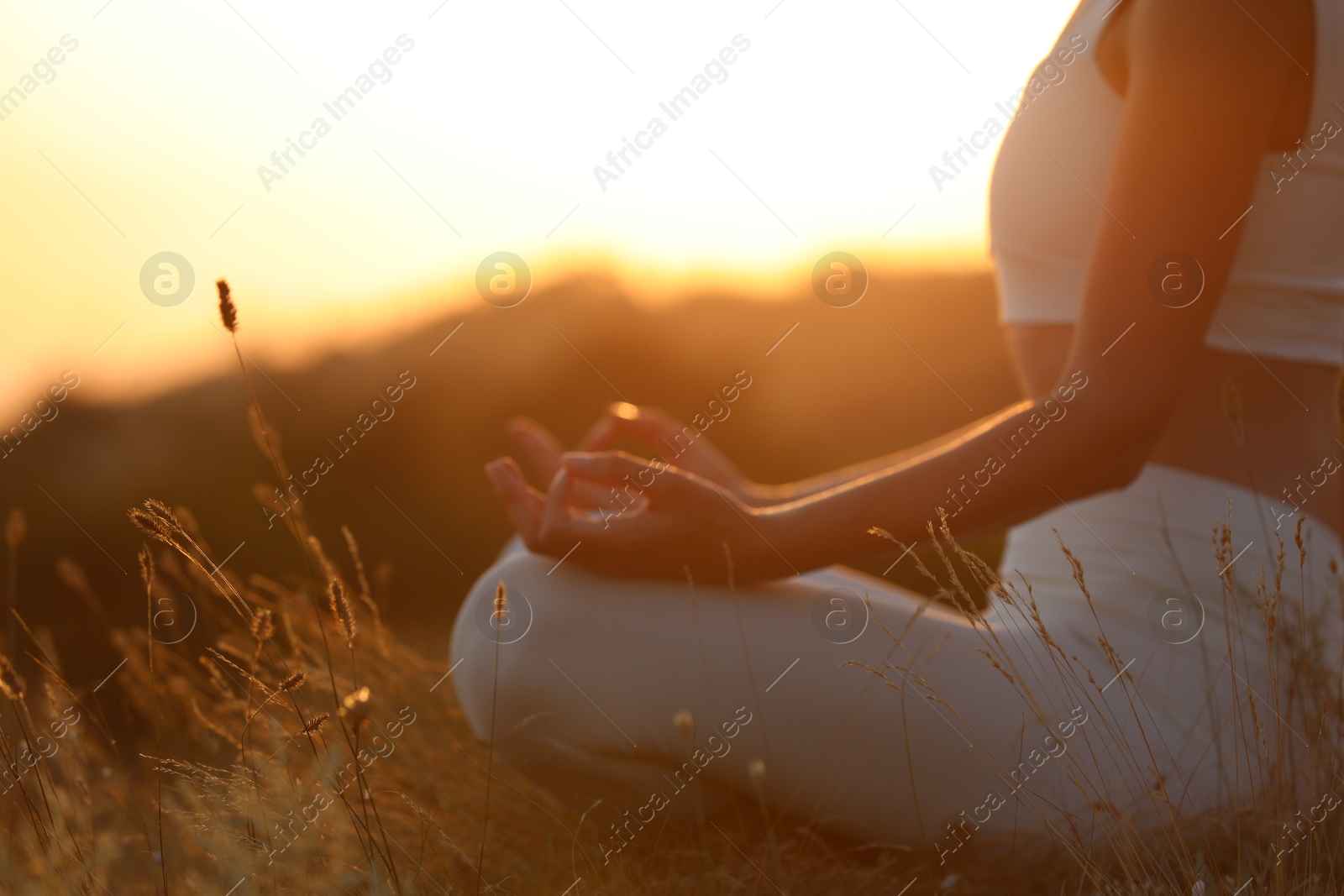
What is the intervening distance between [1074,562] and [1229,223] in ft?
1.81

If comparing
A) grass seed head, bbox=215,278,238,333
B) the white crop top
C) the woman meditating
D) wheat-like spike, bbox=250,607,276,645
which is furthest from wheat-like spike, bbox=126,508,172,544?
the white crop top

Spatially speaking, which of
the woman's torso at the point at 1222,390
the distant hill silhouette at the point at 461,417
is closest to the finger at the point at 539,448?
the woman's torso at the point at 1222,390

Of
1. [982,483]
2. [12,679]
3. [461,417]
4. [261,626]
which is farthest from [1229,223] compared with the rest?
[461,417]

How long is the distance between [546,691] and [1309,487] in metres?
1.29

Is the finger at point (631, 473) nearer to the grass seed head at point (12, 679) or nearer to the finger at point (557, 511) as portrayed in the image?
the finger at point (557, 511)

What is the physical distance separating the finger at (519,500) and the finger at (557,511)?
5 centimetres

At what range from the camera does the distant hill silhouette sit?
7266mm

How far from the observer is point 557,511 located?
55.5 inches

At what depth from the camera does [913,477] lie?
132cm

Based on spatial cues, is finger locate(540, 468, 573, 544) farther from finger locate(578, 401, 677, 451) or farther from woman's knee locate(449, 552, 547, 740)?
finger locate(578, 401, 677, 451)

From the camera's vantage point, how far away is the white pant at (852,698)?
1320 millimetres

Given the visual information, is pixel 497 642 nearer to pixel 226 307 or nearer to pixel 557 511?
pixel 557 511

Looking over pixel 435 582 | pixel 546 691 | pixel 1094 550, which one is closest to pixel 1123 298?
pixel 1094 550

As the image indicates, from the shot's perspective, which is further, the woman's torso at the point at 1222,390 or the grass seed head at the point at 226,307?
the woman's torso at the point at 1222,390
